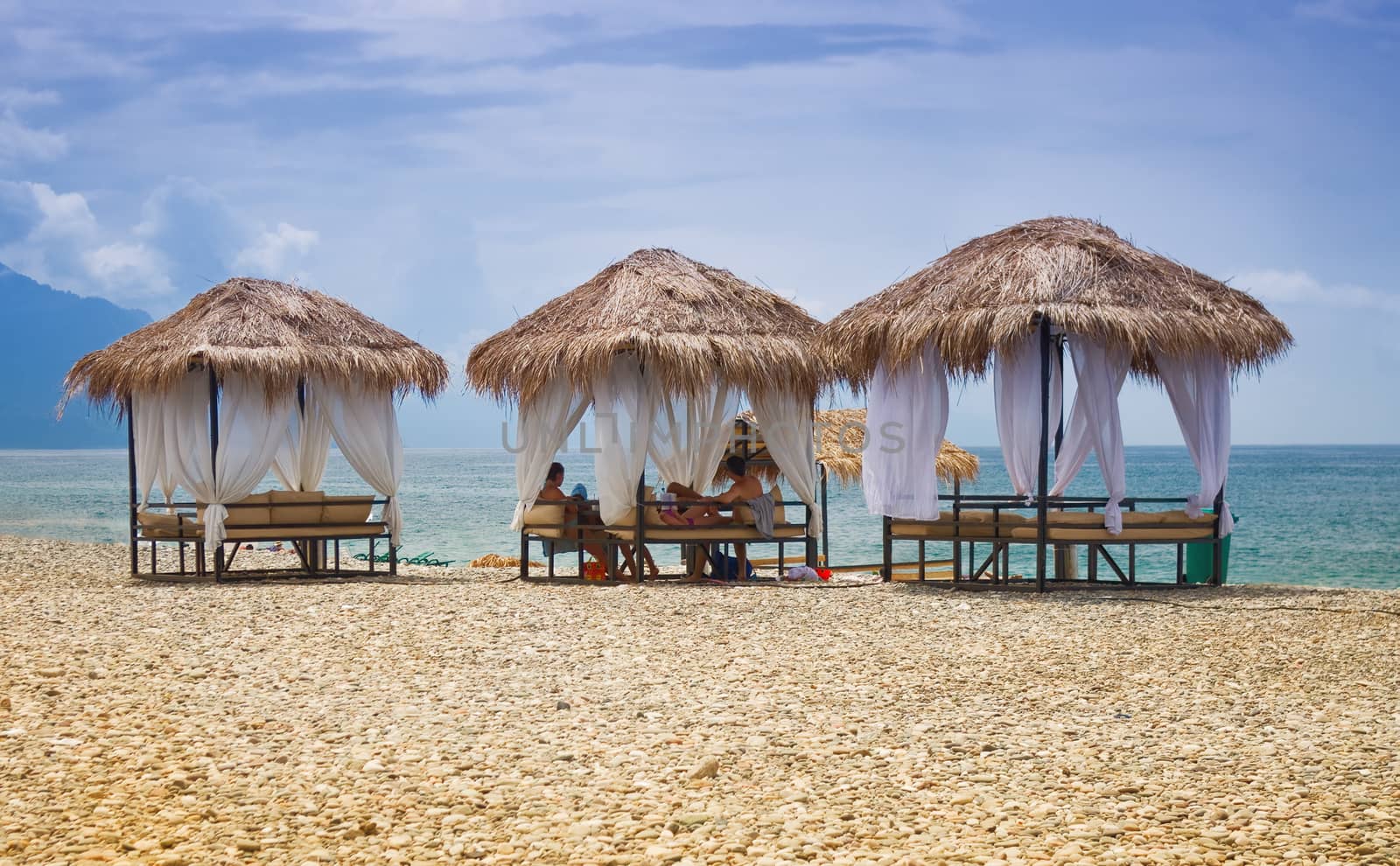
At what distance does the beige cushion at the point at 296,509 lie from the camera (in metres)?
10.4

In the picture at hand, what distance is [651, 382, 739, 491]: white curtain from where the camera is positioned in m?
11.0

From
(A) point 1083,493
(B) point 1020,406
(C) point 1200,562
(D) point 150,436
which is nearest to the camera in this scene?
(B) point 1020,406

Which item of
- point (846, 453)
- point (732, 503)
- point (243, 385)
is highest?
point (243, 385)

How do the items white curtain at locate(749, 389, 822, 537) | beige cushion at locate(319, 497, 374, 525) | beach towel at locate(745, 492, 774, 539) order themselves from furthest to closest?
1. beige cushion at locate(319, 497, 374, 525)
2. white curtain at locate(749, 389, 822, 537)
3. beach towel at locate(745, 492, 774, 539)

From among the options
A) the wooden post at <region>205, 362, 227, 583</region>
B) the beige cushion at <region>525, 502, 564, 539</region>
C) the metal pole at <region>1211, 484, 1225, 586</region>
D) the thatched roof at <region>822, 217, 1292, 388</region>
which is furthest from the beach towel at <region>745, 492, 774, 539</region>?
the wooden post at <region>205, 362, 227, 583</region>

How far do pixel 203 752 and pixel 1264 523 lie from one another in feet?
131

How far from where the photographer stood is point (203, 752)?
4.48 m

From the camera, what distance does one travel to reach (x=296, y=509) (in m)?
10.4

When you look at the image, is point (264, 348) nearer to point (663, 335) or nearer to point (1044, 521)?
point (663, 335)

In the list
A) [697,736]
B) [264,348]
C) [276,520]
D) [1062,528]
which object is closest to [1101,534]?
[1062,528]

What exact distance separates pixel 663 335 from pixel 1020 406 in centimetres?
282

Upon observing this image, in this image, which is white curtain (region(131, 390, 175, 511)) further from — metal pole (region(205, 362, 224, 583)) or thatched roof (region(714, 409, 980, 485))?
thatched roof (region(714, 409, 980, 485))

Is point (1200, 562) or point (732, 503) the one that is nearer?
point (732, 503)

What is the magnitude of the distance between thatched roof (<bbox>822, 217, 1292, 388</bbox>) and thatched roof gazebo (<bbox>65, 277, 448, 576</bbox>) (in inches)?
156
